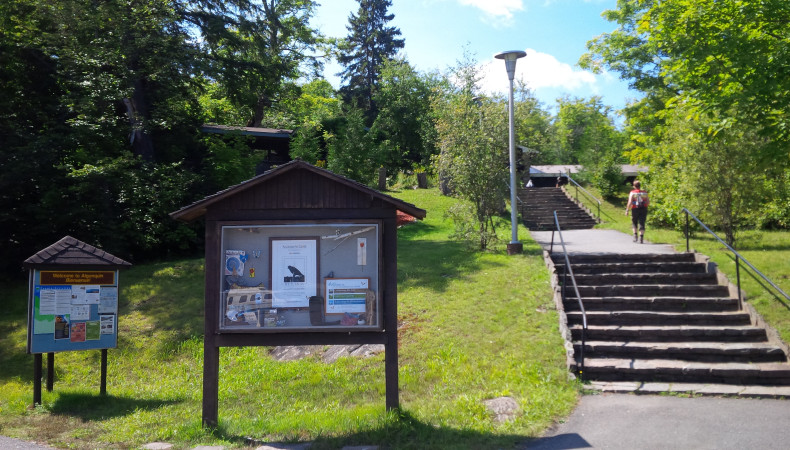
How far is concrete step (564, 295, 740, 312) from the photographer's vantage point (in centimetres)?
1013

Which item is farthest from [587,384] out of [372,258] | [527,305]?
[372,258]

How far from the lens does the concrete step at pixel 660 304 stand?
33.2 ft

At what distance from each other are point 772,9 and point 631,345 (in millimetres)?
6107

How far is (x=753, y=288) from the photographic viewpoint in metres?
10.6

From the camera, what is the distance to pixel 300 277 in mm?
6961

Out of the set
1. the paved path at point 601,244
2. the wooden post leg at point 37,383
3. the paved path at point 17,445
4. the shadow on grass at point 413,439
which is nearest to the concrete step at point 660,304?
the paved path at point 601,244

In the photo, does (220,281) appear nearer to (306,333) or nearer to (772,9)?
(306,333)

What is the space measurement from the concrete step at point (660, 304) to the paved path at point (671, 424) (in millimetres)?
2893

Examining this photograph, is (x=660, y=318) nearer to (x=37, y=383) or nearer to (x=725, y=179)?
(x=725, y=179)

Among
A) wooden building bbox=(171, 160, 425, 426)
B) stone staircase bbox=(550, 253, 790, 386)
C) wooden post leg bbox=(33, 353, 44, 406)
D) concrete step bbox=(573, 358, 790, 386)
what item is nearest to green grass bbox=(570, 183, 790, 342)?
stone staircase bbox=(550, 253, 790, 386)

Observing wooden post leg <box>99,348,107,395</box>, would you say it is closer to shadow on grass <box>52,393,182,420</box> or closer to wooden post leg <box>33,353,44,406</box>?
shadow on grass <box>52,393,182,420</box>

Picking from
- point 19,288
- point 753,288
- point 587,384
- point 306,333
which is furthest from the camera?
point 19,288

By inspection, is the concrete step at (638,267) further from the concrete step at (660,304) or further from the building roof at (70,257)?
the building roof at (70,257)

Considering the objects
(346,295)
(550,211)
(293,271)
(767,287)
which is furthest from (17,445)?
(550,211)
